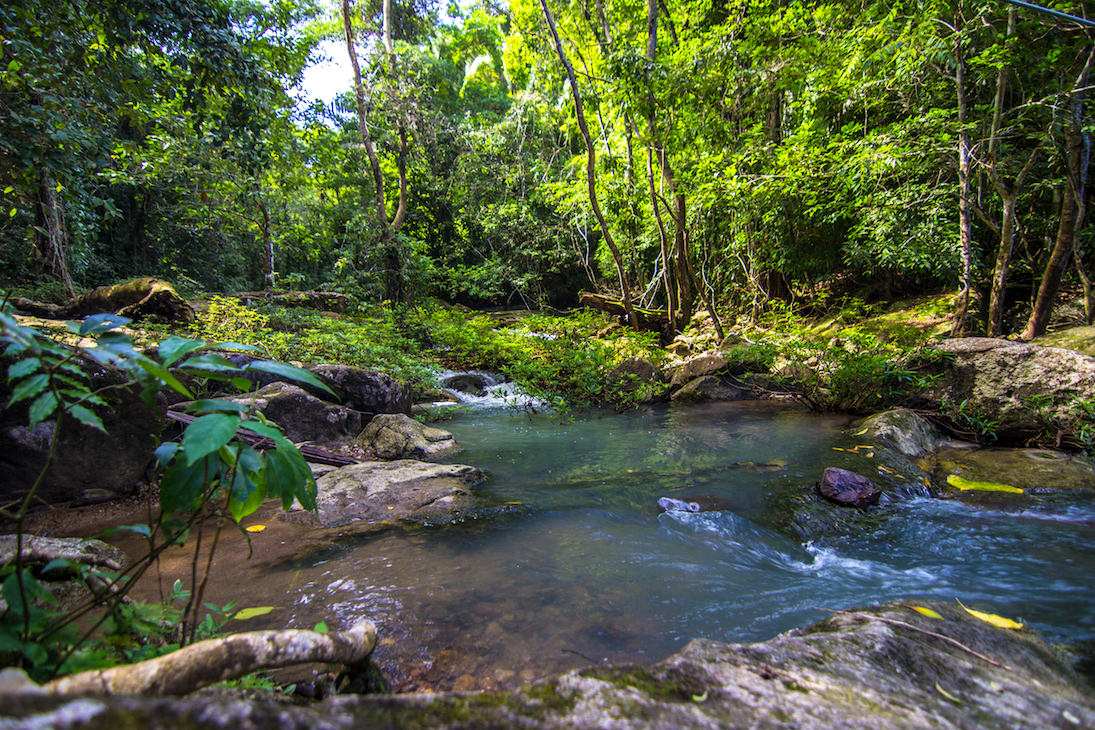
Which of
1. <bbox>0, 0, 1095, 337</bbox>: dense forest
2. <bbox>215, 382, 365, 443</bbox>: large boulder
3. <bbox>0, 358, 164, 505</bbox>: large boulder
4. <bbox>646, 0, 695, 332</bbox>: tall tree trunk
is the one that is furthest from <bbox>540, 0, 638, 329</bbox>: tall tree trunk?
<bbox>0, 358, 164, 505</bbox>: large boulder

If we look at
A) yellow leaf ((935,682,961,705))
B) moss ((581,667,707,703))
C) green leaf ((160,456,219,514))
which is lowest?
yellow leaf ((935,682,961,705))

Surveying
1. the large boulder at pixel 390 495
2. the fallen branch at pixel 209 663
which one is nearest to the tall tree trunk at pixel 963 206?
the large boulder at pixel 390 495

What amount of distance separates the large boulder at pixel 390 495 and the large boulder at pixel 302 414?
48.4 inches

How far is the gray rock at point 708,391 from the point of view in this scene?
803 cm

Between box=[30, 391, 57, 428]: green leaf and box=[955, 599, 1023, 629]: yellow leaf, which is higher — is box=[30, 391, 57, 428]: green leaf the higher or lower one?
the higher one

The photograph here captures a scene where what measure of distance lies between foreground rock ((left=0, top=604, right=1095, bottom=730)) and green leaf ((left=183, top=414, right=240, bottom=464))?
18.6 inches

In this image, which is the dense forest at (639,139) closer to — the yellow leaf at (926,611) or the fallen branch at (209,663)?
the fallen branch at (209,663)

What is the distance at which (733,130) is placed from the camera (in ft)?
31.7

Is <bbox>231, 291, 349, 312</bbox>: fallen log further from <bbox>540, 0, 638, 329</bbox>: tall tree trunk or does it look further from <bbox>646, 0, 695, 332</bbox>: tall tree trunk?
<bbox>646, 0, 695, 332</bbox>: tall tree trunk

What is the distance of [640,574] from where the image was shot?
8.81 ft

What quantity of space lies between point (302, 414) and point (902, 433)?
6.56m

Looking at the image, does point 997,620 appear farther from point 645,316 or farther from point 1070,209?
point 645,316

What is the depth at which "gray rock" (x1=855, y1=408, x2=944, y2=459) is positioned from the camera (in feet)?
15.2

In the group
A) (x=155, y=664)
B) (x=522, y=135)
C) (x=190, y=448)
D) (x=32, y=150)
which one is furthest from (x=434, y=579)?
(x=522, y=135)
